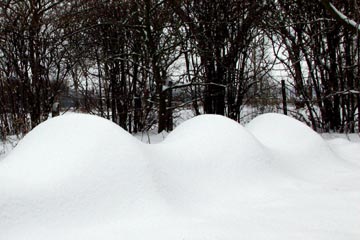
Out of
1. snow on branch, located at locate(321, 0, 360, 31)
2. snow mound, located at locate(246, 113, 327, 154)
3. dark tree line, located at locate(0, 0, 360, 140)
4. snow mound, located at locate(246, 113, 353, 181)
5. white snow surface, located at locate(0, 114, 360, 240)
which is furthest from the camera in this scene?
dark tree line, located at locate(0, 0, 360, 140)

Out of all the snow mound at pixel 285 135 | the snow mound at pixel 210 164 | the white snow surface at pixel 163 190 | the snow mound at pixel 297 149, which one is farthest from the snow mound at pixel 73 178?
the snow mound at pixel 285 135

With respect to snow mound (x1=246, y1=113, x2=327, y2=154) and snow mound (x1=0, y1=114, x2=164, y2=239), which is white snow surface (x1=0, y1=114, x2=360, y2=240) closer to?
snow mound (x1=0, y1=114, x2=164, y2=239)

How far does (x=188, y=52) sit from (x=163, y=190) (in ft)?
18.6

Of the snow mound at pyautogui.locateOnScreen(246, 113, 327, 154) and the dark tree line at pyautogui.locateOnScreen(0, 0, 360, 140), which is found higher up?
the dark tree line at pyautogui.locateOnScreen(0, 0, 360, 140)

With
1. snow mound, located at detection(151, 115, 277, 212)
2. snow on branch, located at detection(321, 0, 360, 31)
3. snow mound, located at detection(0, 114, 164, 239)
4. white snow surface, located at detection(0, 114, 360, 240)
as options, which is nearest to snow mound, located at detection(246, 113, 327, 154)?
white snow surface, located at detection(0, 114, 360, 240)

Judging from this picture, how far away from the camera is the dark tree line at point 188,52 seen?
6207mm

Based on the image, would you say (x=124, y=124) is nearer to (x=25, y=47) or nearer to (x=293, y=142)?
(x=25, y=47)

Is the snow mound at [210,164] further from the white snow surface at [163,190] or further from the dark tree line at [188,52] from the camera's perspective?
the dark tree line at [188,52]

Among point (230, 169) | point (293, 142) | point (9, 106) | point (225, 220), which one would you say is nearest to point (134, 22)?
point (9, 106)

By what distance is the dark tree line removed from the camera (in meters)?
6.21

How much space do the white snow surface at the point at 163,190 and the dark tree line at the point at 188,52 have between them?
3.97 metres

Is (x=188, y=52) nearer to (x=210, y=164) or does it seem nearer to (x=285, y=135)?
(x=285, y=135)

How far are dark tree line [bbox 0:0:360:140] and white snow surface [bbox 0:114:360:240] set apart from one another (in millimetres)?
3965

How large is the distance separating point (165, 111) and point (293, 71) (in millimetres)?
2861
